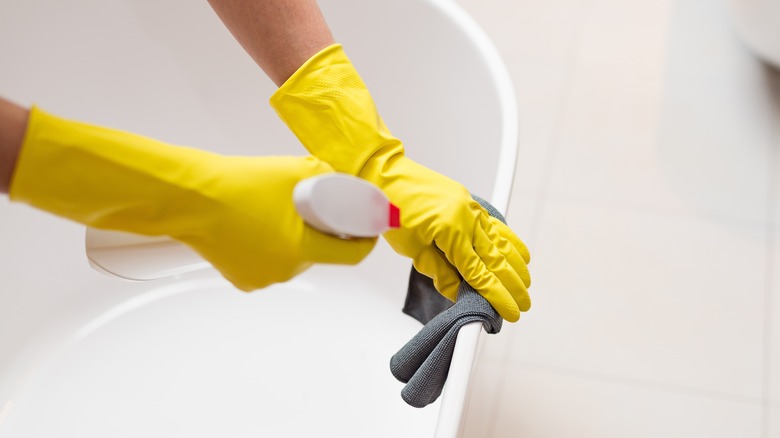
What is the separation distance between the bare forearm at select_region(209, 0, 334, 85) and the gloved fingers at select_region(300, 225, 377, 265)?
13.3 inches

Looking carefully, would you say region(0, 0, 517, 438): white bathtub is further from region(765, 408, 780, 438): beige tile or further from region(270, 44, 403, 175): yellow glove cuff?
region(765, 408, 780, 438): beige tile

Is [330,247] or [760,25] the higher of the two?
[760,25]

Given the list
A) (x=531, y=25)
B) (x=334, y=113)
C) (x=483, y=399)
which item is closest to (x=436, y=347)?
(x=334, y=113)

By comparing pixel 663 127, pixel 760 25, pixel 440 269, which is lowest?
pixel 440 269

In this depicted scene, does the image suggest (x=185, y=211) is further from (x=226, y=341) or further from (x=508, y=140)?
(x=226, y=341)

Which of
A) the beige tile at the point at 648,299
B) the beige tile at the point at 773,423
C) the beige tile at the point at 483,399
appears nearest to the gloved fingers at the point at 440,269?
the beige tile at the point at 483,399

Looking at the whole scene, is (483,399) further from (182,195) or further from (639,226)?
(182,195)

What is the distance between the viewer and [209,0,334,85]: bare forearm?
1060 mm

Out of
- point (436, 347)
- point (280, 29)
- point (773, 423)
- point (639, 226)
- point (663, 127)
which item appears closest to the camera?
point (436, 347)

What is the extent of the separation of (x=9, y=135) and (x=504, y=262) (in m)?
0.53

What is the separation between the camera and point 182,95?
1443 mm

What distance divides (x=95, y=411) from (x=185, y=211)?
0.64 metres

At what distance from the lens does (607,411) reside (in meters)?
1.42

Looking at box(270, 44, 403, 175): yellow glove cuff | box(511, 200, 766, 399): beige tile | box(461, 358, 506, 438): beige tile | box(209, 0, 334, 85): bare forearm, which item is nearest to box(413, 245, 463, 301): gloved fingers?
box(270, 44, 403, 175): yellow glove cuff
